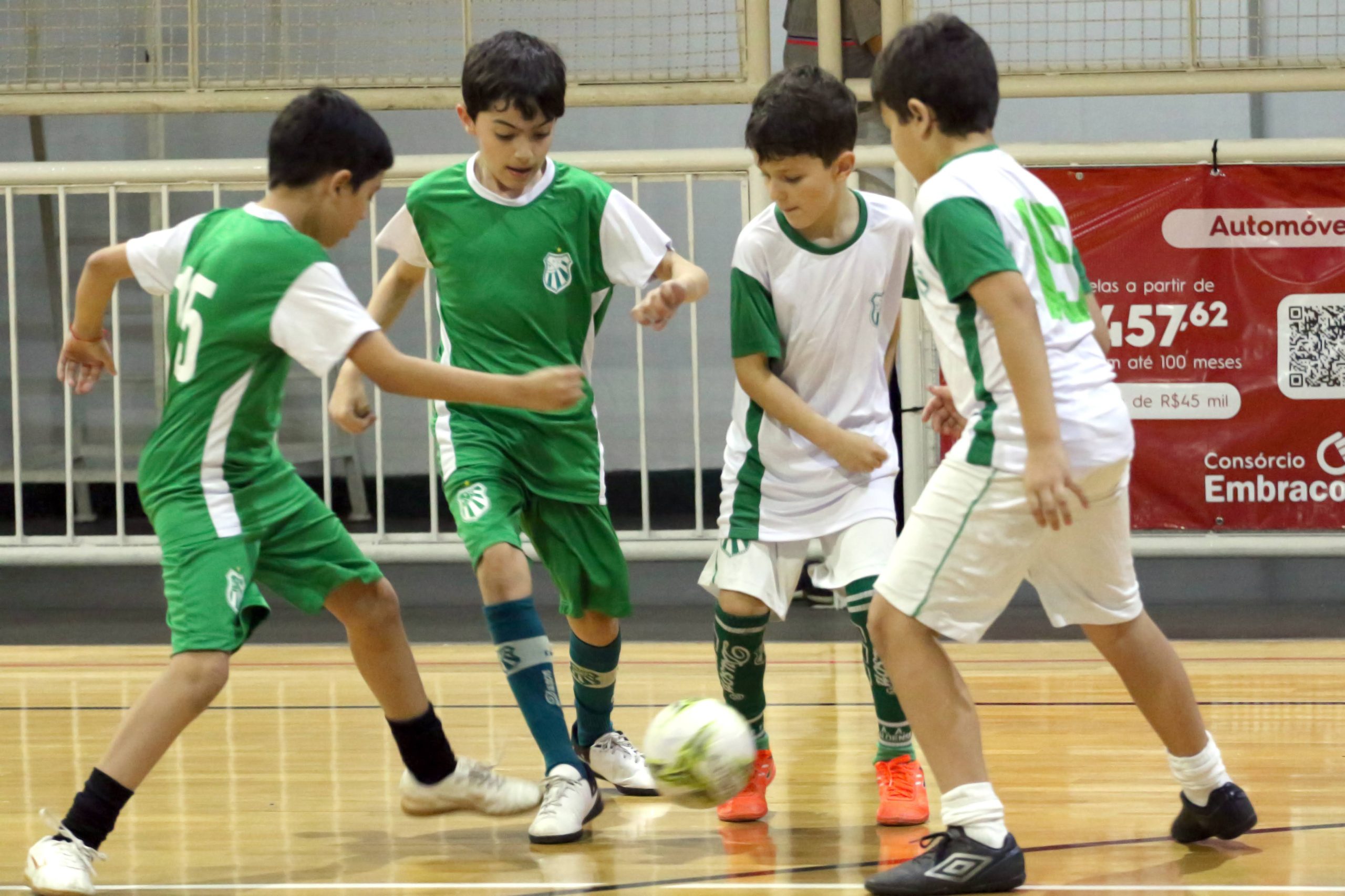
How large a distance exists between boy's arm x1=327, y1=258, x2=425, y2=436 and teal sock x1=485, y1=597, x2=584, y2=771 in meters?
0.41

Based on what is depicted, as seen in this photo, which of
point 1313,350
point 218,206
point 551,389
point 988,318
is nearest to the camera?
point 988,318

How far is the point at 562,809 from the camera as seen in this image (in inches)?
102

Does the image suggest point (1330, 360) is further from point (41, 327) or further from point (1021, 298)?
point (41, 327)

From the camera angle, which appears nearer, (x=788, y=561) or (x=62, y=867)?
(x=62, y=867)

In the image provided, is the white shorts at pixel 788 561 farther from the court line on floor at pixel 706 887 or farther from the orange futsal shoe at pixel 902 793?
the court line on floor at pixel 706 887

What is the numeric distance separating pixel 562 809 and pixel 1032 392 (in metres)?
1.12

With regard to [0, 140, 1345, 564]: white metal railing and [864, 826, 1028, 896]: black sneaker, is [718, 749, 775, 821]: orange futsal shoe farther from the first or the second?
[0, 140, 1345, 564]: white metal railing

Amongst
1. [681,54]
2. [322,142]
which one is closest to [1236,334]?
[681,54]

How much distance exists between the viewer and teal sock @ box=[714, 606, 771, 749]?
2709mm

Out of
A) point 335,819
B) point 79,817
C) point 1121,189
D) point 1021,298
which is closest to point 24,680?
point 335,819

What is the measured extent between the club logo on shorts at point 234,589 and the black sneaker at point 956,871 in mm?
1080

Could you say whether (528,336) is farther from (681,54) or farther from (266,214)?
(681,54)

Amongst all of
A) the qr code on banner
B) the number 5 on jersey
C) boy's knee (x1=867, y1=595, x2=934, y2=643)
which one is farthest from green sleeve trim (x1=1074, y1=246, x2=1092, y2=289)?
the qr code on banner

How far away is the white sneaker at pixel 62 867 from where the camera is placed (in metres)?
2.26
